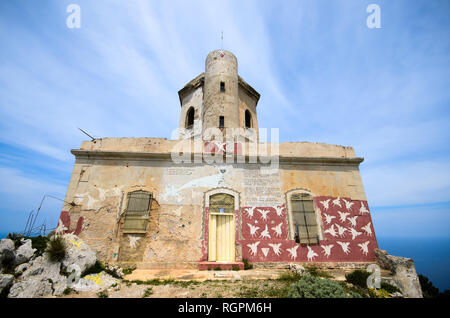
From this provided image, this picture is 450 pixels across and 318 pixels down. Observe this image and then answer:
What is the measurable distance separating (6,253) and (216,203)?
21.7 ft

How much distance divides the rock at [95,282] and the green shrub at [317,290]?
508cm

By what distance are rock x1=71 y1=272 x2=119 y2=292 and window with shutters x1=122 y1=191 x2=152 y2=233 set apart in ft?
6.65

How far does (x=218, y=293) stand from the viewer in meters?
5.16

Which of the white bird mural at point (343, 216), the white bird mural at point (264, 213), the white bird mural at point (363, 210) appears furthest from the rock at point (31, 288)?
the white bird mural at point (363, 210)

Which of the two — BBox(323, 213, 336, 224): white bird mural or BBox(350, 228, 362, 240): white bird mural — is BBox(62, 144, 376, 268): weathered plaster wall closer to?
BBox(350, 228, 362, 240): white bird mural

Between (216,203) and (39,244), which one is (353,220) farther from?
(39,244)

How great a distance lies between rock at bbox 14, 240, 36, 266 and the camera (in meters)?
5.62

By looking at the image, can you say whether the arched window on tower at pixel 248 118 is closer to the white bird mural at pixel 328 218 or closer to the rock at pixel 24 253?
the white bird mural at pixel 328 218

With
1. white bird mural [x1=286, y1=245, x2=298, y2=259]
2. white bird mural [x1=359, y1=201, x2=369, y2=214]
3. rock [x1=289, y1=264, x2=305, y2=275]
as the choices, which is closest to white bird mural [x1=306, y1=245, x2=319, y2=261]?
white bird mural [x1=286, y1=245, x2=298, y2=259]

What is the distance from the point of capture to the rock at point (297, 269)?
7.32 m

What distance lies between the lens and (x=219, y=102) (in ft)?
40.2

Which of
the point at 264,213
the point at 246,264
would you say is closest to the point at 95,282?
the point at 246,264
